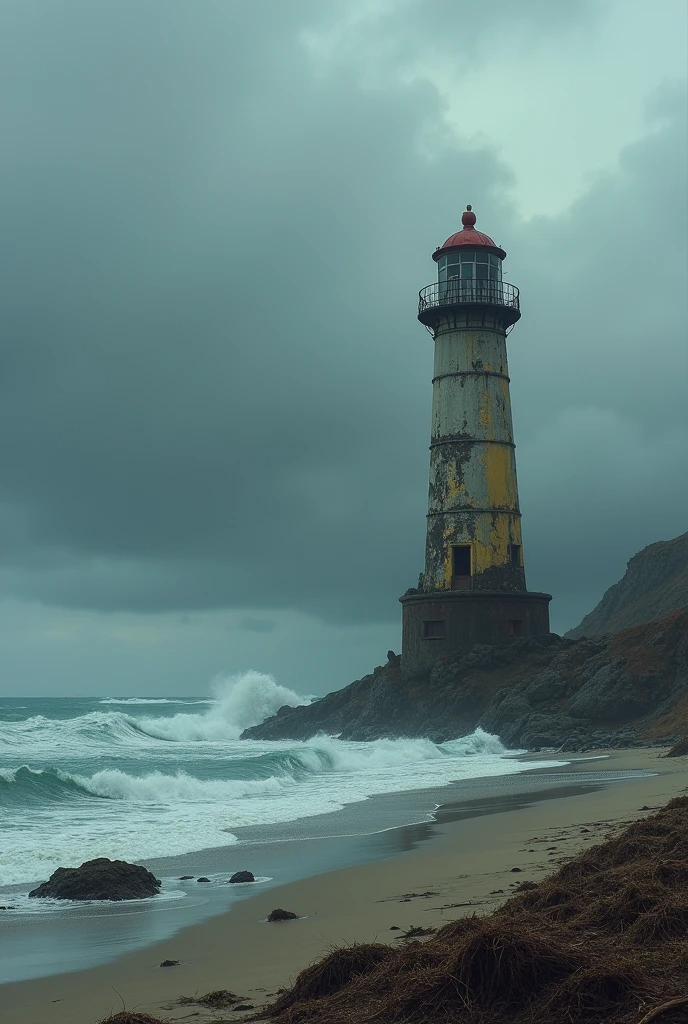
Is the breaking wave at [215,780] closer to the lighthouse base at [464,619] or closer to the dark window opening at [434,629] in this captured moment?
the lighthouse base at [464,619]

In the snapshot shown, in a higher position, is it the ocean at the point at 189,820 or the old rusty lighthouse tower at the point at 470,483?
the old rusty lighthouse tower at the point at 470,483

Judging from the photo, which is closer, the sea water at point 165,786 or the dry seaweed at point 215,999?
the dry seaweed at point 215,999

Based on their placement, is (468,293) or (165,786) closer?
(165,786)

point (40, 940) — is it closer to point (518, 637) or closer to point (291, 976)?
point (291, 976)

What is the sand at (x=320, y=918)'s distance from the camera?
5.07m

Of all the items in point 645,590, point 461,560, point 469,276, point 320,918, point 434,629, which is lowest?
point 320,918

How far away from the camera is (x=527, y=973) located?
156 inches

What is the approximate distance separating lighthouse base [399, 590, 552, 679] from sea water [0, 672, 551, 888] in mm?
3398

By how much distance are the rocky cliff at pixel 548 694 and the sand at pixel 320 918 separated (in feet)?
46.7

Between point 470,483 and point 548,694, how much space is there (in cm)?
647

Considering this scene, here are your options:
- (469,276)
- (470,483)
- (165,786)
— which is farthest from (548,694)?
(165,786)

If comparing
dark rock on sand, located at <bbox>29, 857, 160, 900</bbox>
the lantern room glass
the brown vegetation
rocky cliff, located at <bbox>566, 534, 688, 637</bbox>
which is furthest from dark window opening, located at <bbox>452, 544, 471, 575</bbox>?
the brown vegetation

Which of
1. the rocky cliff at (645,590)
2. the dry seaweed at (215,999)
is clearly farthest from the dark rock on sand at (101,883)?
the rocky cliff at (645,590)

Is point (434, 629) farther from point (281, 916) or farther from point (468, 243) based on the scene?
point (281, 916)
